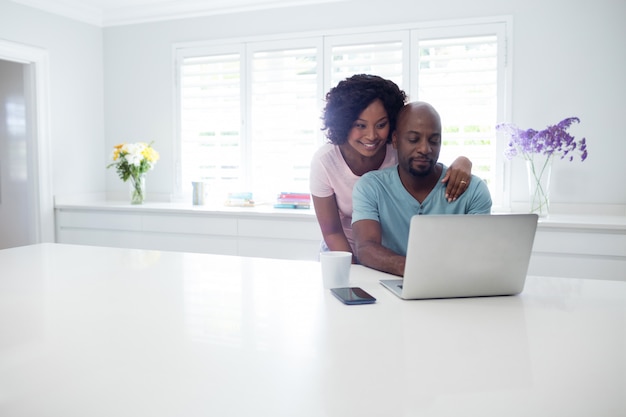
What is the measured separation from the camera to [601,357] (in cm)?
82

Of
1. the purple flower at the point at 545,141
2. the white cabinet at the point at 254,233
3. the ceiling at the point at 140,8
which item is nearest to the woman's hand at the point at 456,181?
the white cabinet at the point at 254,233

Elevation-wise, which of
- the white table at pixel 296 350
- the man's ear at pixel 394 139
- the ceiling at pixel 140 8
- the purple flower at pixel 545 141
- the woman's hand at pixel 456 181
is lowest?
the white table at pixel 296 350

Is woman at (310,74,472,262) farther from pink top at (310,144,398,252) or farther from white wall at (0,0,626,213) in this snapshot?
white wall at (0,0,626,213)

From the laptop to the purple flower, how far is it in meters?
1.86

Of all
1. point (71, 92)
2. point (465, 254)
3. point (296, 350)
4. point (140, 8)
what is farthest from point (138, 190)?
point (296, 350)

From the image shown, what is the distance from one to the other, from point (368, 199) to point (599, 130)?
1982mm

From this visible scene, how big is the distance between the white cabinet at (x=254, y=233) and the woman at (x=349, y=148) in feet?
3.38

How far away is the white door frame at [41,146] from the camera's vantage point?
373 centimetres

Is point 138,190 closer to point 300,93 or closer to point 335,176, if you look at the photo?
point 300,93

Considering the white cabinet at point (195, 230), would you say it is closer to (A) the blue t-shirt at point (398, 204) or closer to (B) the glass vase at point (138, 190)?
(B) the glass vase at point (138, 190)

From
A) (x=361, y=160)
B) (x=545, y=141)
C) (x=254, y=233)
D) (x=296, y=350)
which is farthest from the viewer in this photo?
(x=254, y=233)

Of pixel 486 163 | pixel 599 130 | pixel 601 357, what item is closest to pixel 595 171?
pixel 599 130

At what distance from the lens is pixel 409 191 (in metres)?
1.79

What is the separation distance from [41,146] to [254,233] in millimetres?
1752
